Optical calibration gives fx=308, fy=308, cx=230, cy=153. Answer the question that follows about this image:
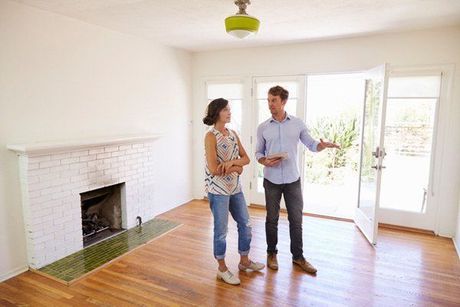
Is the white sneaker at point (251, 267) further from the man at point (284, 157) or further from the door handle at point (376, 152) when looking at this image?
the door handle at point (376, 152)

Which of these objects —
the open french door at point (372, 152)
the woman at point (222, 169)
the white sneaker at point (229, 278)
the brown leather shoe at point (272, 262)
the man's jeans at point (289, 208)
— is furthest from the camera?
the open french door at point (372, 152)

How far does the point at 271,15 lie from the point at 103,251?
2846mm

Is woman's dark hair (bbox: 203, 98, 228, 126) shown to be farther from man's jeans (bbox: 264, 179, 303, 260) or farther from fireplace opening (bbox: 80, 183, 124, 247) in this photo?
fireplace opening (bbox: 80, 183, 124, 247)

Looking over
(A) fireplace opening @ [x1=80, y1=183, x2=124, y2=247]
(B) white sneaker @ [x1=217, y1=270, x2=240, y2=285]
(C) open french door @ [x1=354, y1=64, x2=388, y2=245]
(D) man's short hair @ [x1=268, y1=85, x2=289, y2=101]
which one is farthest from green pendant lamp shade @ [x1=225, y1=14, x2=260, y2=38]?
(A) fireplace opening @ [x1=80, y1=183, x2=124, y2=247]

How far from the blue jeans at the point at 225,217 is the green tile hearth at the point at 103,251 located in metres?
1.20

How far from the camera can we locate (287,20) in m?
3.08

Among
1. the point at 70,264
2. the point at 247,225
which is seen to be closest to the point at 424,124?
the point at 247,225

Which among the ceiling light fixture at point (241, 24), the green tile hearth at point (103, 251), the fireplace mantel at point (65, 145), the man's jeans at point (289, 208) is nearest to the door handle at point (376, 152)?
the man's jeans at point (289, 208)

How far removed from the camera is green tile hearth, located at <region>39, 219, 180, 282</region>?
271cm

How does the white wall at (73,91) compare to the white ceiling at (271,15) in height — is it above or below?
below

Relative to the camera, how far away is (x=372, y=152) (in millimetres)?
3377

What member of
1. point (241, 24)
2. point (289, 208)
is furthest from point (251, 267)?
point (241, 24)

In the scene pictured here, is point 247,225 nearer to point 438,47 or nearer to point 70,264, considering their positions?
point 70,264

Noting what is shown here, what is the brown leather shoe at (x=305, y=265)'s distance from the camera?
2.70 meters
